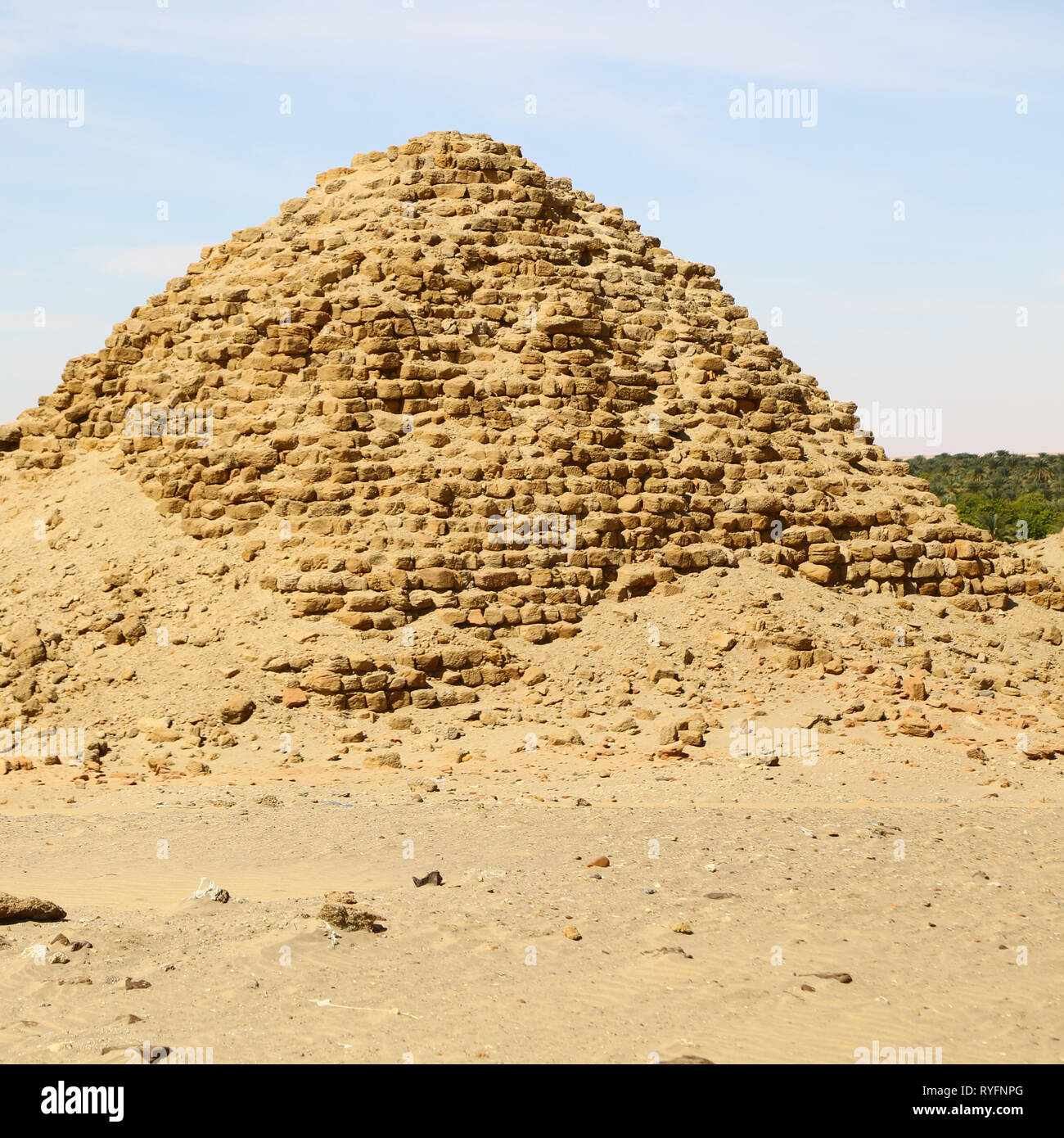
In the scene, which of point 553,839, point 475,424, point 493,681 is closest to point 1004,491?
point 475,424

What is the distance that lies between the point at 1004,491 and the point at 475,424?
43.8m

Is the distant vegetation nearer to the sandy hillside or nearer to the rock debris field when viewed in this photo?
the rock debris field

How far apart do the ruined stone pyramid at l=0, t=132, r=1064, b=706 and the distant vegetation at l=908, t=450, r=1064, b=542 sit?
249 inches

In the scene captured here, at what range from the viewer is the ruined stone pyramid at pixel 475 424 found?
14.4m

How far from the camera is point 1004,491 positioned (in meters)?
53.4

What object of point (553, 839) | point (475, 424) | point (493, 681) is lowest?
point (553, 839)

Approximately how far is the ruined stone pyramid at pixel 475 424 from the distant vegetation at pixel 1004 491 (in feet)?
20.7

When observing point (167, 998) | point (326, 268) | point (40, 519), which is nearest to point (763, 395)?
point (326, 268)

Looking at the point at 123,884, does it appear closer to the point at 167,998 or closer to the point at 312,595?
the point at 167,998

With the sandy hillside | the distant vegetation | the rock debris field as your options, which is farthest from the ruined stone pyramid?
the distant vegetation

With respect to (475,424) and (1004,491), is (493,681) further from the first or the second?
(1004,491)

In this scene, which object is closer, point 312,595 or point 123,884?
point 123,884

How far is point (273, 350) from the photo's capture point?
15.8m

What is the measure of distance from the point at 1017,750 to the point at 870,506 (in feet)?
18.6
